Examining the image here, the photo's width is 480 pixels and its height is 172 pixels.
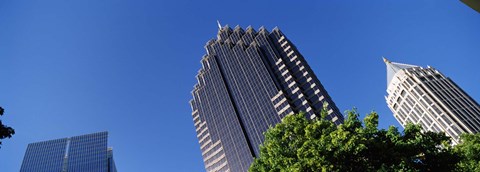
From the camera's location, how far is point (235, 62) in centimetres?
11688

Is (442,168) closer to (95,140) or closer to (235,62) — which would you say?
(235,62)

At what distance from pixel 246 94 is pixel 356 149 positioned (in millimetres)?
88479

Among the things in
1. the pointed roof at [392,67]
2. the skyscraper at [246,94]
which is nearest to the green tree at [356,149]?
the skyscraper at [246,94]

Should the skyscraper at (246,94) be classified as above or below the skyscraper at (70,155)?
below

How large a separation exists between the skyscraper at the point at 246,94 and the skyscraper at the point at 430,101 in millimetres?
41383

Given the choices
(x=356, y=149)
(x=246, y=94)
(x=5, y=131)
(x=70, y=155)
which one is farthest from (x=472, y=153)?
(x=70, y=155)

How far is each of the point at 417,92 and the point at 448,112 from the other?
13020 millimetres

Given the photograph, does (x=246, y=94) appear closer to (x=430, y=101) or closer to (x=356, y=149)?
(x=430, y=101)

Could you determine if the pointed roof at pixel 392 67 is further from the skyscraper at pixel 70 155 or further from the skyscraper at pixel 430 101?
the skyscraper at pixel 70 155

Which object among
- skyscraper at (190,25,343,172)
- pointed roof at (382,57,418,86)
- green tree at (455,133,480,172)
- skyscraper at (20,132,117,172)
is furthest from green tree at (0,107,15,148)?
skyscraper at (20,132,117,172)

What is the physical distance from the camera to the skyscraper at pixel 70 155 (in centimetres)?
14900

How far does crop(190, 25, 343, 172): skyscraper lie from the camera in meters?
95.4

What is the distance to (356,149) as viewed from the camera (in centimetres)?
1755

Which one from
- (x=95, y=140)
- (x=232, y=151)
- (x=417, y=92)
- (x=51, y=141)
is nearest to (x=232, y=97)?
(x=232, y=151)
